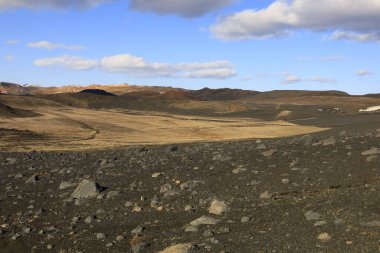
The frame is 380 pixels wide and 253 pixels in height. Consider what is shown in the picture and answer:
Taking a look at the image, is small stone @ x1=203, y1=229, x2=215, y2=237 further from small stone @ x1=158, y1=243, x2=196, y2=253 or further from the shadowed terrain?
small stone @ x1=158, y1=243, x2=196, y2=253

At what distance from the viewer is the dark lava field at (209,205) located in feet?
26.1

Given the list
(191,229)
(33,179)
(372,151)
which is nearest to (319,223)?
(191,229)

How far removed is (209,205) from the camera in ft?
34.3

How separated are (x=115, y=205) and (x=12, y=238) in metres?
2.47

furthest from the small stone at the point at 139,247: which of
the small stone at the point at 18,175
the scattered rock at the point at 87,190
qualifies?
the small stone at the point at 18,175

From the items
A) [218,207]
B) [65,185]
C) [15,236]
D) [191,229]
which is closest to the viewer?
[191,229]

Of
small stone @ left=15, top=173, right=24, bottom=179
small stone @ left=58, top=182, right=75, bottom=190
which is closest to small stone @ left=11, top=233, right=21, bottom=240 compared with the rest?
small stone @ left=58, top=182, right=75, bottom=190

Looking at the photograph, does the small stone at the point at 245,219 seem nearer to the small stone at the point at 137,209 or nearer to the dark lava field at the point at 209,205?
the dark lava field at the point at 209,205

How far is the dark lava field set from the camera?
7949 millimetres

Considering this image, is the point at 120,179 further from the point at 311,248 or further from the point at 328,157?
the point at 311,248

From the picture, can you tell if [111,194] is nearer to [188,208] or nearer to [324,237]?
[188,208]

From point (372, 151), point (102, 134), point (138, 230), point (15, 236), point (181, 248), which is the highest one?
point (372, 151)

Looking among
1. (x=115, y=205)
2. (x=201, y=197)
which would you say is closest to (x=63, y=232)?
(x=115, y=205)

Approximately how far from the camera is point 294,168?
12.8 m
